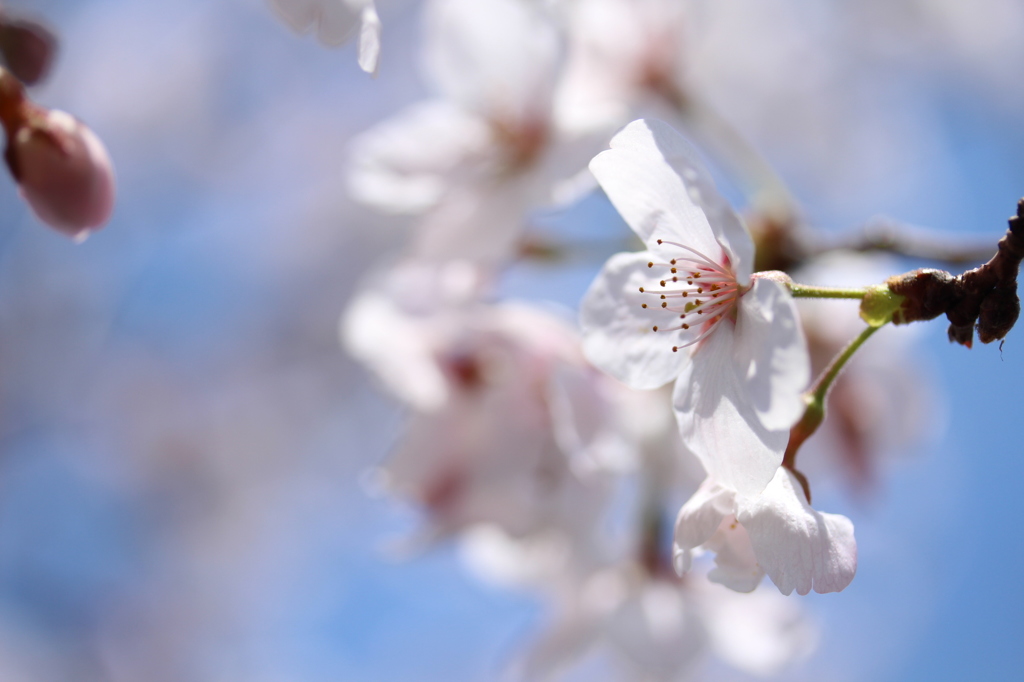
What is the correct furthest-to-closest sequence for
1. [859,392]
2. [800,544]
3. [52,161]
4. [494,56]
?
1. [859,392]
2. [494,56]
3. [52,161]
4. [800,544]

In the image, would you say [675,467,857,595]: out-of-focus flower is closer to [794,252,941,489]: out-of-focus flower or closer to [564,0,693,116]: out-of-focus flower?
[794,252,941,489]: out-of-focus flower

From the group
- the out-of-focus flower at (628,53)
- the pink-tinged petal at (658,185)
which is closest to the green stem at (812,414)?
the pink-tinged petal at (658,185)

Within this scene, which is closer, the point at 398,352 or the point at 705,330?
the point at 705,330

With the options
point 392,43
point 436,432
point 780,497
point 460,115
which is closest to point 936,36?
point 392,43

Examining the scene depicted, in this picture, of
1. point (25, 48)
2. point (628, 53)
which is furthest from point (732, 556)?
point (628, 53)

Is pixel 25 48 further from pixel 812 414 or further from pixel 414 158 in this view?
pixel 812 414

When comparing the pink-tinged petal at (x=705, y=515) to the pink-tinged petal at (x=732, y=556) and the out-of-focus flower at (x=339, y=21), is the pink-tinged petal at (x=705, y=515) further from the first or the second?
the out-of-focus flower at (x=339, y=21)
